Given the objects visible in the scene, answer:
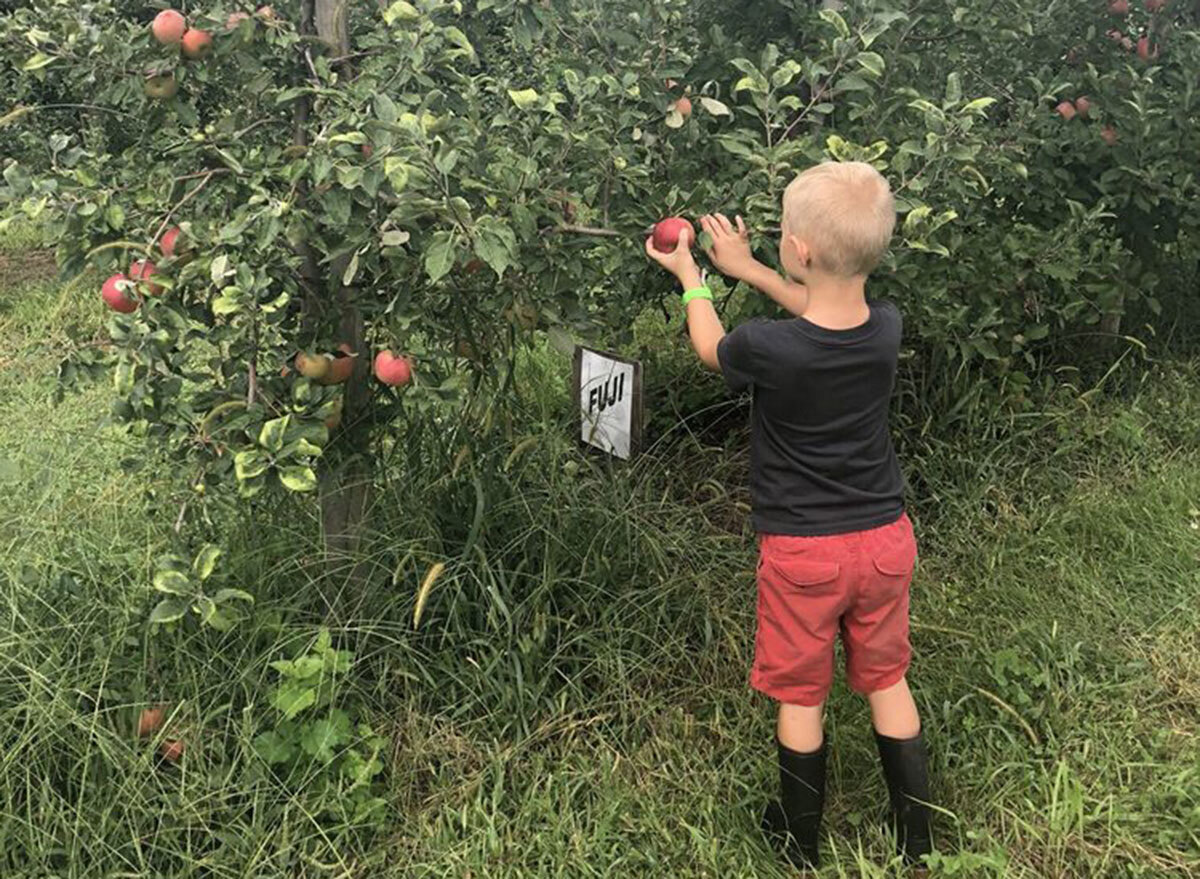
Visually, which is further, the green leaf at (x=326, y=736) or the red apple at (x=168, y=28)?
the green leaf at (x=326, y=736)

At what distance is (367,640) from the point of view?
2.11 metres

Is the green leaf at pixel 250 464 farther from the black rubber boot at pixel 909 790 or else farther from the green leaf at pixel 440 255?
the black rubber boot at pixel 909 790

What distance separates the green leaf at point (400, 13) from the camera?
1.63 m

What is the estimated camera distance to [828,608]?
171 centimetres

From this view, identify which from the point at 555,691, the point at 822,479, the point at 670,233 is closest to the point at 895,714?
the point at 822,479

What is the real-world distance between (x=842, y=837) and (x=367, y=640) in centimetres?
103

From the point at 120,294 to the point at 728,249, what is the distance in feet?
3.46

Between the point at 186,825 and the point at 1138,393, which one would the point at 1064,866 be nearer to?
the point at 186,825

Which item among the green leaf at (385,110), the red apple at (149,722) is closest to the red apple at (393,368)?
the green leaf at (385,110)

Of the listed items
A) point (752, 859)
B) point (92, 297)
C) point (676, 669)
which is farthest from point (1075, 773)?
point (92, 297)

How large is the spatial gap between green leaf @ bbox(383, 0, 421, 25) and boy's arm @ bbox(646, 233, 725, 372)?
58 centimetres

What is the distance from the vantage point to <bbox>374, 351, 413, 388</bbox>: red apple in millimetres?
1777

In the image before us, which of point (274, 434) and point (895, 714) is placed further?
point (895, 714)

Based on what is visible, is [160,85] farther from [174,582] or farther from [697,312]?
[697,312]
